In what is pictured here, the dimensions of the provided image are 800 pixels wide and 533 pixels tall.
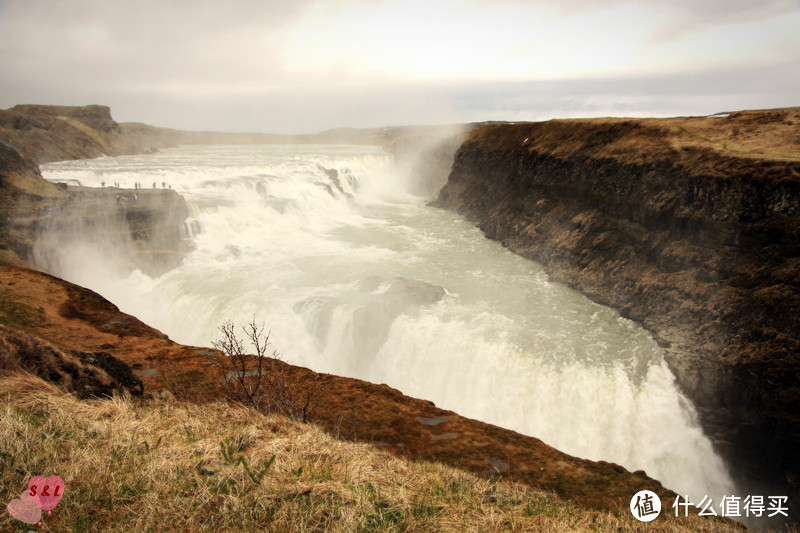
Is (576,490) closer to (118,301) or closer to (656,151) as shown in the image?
(656,151)

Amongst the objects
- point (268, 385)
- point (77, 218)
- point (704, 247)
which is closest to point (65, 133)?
point (77, 218)

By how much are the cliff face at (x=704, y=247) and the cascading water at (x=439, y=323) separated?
76 centimetres

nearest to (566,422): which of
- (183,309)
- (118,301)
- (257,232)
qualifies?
(183,309)

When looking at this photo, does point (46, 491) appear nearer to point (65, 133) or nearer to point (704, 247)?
point (704, 247)

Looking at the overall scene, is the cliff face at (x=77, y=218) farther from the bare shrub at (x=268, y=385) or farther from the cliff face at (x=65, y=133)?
the cliff face at (x=65, y=133)

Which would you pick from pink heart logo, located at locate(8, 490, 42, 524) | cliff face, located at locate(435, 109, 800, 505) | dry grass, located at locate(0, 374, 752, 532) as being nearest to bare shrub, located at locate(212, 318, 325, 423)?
dry grass, located at locate(0, 374, 752, 532)

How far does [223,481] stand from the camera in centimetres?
326

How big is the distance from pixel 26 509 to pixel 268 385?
3.99m

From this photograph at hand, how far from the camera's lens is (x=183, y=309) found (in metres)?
13.9

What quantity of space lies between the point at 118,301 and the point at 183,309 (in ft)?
8.91

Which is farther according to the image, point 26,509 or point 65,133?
point 65,133

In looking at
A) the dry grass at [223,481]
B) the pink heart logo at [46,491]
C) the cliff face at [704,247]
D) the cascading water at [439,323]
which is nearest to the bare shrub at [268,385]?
the dry grass at [223,481]

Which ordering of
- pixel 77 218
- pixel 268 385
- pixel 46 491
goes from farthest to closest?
pixel 77 218 → pixel 268 385 → pixel 46 491

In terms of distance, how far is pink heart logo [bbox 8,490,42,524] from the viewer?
8.40 feet
